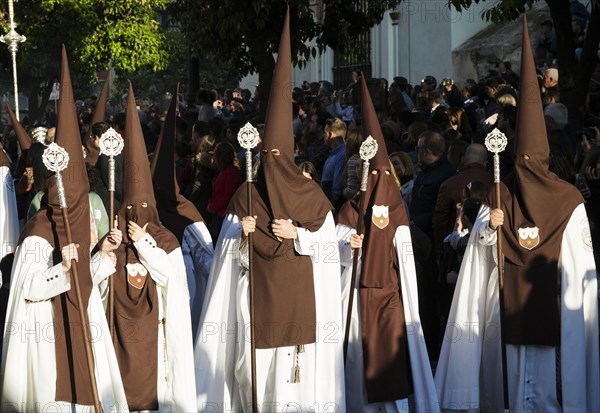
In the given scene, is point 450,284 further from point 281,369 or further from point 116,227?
point 116,227

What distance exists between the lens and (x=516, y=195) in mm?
9461

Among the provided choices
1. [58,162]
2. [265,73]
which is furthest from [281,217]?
[265,73]

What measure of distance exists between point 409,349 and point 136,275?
1998 millimetres

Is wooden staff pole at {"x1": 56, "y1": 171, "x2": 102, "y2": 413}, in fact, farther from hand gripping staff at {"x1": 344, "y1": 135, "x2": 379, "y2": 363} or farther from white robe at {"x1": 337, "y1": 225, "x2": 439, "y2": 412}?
white robe at {"x1": 337, "y1": 225, "x2": 439, "y2": 412}

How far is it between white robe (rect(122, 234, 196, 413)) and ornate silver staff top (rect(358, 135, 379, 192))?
4.38 ft

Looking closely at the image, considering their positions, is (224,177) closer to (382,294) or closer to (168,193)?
(168,193)

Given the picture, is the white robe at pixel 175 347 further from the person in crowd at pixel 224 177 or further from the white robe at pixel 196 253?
the person in crowd at pixel 224 177

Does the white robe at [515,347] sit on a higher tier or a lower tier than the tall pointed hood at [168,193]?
lower

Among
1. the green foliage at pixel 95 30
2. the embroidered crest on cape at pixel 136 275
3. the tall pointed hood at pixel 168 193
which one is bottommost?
the embroidered crest on cape at pixel 136 275

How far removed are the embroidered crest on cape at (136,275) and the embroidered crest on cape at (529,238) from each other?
2.59 metres

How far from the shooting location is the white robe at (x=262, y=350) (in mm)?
9273

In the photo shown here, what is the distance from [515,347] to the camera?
9.61 metres

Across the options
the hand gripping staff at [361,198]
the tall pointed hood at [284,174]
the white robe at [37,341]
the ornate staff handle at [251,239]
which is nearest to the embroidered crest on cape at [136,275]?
the white robe at [37,341]

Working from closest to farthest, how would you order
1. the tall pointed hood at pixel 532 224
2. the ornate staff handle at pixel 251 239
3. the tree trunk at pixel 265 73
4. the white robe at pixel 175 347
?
1. the ornate staff handle at pixel 251 239
2. the white robe at pixel 175 347
3. the tall pointed hood at pixel 532 224
4. the tree trunk at pixel 265 73
